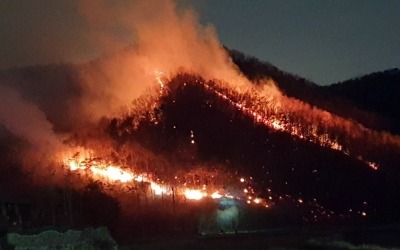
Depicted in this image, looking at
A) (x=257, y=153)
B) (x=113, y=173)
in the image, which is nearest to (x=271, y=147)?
(x=257, y=153)

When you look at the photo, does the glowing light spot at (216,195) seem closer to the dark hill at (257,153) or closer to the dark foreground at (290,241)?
the dark hill at (257,153)

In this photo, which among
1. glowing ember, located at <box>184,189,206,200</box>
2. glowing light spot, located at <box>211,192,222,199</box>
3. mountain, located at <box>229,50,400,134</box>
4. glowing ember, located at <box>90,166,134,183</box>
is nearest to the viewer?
glowing ember, located at <box>184,189,206,200</box>

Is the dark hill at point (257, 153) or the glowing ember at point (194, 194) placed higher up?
the dark hill at point (257, 153)

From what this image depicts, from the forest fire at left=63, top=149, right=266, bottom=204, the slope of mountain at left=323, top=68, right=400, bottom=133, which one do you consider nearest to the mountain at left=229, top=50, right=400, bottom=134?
the slope of mountain at left=323, top=68, right=400, bottom=133

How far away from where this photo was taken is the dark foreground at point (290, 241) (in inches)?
955

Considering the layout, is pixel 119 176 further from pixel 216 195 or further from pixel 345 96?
pixel 345 96

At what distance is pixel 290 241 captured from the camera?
25.8 metres

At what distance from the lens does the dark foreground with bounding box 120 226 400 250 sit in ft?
79.6

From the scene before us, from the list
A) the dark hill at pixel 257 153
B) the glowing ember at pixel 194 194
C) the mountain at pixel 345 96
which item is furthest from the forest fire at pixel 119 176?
the mountain at pixel 345 96

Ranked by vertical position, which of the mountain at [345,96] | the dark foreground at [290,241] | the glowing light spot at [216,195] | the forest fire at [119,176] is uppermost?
the mountain at [345,96]

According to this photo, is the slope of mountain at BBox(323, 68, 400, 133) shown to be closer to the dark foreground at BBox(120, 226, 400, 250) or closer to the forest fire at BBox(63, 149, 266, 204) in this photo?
the forest fire at BBox(63, 149, 266, 204)

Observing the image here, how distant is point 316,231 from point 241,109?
15.0 metres

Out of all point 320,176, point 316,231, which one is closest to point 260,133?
point 320,176

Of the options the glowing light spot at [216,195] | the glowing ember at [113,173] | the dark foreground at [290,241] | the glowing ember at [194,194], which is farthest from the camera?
the glowing ember at [113,173]
